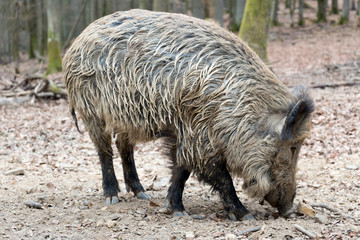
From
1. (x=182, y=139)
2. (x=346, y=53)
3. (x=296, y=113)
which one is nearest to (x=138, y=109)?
(x=182, y=139)

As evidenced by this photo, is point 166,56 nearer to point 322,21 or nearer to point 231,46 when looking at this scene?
point 231,46

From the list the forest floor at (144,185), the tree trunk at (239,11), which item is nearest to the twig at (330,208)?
the forest floor at (144,185)

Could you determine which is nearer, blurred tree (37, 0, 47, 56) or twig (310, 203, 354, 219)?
twig (310, 203, 354, 219)

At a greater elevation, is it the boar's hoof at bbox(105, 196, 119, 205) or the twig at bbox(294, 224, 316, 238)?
the twig at bbox(294, 224, 316, 238)

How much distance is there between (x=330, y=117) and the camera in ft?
29.0

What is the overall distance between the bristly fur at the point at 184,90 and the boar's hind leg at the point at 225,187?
104mm

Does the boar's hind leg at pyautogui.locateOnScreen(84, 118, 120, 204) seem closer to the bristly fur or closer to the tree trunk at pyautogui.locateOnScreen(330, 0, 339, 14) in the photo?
the bristly fur

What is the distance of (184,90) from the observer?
4.70m

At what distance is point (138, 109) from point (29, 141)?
15.1ft

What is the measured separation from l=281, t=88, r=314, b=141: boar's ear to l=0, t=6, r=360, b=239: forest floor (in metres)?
0.88

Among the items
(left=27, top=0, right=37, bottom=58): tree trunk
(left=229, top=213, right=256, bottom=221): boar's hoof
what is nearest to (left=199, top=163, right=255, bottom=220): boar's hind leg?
(left=229, top=213, right=256, bottom=221): boar's hoof

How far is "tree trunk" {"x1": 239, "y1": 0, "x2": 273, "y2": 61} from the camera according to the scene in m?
12.8

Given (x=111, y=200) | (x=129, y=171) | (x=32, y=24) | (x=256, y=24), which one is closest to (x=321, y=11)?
(x=32, y=24)

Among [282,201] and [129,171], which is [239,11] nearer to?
[129,171]
